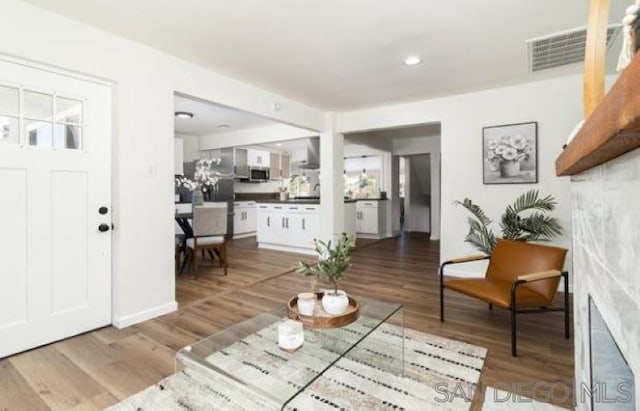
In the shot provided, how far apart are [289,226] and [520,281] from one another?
164 inches

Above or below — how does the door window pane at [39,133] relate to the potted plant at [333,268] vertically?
above

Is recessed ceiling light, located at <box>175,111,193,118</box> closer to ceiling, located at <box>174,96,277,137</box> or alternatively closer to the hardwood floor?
ceiling, located at <box>174,96,277,137</box>

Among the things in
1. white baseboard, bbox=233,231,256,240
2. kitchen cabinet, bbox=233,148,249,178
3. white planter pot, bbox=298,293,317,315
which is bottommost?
white baseboard, bbox=233,231,256,240

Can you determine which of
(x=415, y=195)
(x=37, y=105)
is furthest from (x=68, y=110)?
(x=415, y=195)

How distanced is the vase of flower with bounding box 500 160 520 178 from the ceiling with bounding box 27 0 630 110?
0.94 meters

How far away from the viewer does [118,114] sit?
2639 millimetres

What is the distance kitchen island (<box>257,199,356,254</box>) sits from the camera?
18.6ft

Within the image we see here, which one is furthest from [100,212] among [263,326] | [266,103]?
[266,103]

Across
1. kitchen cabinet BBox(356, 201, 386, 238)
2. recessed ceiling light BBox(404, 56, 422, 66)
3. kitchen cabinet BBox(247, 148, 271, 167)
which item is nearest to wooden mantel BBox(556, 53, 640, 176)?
recessed ceiling light BBox(404, 56, 422, 66)

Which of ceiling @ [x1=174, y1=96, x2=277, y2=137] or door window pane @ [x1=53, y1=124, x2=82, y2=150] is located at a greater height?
ceiling @ [x1=174, y1=96, x2=277, y2=137]

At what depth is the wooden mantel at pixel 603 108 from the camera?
1.61 feet

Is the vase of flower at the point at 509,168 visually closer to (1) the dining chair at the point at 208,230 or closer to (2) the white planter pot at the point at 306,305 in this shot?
(2) the white planter pot at the point at 306,305

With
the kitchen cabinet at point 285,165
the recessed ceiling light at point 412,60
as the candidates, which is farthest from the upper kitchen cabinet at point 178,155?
the recessed ceiling light at point 412,60

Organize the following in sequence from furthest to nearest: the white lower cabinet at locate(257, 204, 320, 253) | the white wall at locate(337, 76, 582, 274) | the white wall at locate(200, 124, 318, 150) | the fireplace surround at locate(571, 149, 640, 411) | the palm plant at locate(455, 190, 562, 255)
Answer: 1. the white wall at locate(200, 124, 318, 150)
2. the white lower cabinet at locate(257, 204, 320, 253)
3. the white wall at locate(337, 76, 582, 274)
4. the palm plant at locate(455, 190, 562, 255)
5. the fireplace surround at locate(571, 149, 640, 411)
